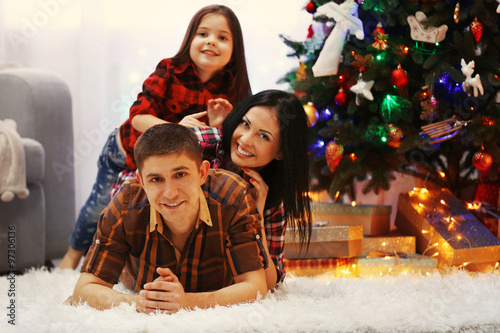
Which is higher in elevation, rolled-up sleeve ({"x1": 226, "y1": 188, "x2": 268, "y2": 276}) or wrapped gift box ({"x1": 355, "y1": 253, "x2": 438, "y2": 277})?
rolled-up sleeve ({"x1": 226, "y1": 188, "x2": 268, "y2": 276})

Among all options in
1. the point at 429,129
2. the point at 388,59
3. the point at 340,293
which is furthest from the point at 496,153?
the point at 340,293

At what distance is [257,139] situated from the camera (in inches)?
58.1

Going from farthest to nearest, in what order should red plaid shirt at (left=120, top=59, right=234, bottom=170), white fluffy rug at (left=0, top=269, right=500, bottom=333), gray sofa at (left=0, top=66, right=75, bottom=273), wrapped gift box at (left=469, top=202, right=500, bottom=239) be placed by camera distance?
gray sofa at (left=0, top=66, right=75, bottom=273)
wrapped gift box at (left=469, top=202, right=500, bottom=239)
red plaid shirt at (left=120, top=59, right=234, bottom=170)
white fluffy rug at (left=0, top=269, right=500, bottom=333)

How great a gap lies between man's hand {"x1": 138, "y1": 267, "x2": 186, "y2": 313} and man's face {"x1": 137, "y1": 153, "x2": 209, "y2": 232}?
141 millimetres

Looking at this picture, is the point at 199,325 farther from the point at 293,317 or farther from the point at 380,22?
the point at 380,22

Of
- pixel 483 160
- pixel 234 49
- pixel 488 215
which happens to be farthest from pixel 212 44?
pixel 488 215

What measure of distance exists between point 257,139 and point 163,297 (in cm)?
52

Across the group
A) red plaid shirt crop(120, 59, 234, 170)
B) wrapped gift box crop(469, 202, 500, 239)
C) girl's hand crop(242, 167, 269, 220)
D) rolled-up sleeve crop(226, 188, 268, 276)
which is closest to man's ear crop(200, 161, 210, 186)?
rolled-up sleeve crop(226, 188, 268, 276)

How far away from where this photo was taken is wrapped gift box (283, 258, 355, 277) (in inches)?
70.4

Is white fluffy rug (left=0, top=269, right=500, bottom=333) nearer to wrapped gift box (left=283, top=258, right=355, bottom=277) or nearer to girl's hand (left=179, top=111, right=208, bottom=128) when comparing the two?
wrapped gift box (left=283, top=258, right=355, bottom=277)

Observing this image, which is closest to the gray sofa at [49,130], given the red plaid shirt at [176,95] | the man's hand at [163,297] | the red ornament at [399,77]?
the red plaid shirt at [176,95]

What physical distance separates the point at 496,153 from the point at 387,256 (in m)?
0.50

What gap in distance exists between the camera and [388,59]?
1870 mm

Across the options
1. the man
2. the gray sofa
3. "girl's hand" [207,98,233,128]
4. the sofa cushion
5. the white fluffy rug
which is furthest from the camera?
the gray sofa
